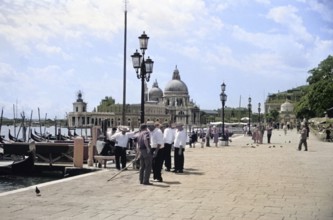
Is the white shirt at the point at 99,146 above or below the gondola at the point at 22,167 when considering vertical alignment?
above

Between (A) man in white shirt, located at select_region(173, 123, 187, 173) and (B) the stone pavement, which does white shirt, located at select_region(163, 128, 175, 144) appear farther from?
(B) the stone pavement

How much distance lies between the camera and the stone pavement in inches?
368

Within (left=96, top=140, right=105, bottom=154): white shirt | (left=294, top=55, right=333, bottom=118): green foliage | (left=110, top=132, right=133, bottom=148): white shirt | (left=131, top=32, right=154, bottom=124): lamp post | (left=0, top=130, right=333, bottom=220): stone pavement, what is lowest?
(left=0, top=130, right=333, bottom=220): stone pavement

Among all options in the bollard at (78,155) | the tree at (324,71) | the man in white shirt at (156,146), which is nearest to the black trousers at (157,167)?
the man in white shirt at (156,146)

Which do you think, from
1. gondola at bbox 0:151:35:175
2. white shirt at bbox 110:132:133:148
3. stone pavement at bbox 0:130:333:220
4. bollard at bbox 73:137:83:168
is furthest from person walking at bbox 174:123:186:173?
gondola at bbox 0:151:35:175

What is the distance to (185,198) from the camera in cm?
1120

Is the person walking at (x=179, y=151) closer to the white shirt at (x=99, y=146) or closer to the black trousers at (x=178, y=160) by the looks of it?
the black trousers at (x=178, y=160)

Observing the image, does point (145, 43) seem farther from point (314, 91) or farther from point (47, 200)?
point (314, 91)

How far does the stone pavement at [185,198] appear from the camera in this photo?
9336mm

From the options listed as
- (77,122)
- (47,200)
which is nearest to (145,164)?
(47,200)

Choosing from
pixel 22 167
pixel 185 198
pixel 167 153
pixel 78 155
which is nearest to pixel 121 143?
pixel 167 153

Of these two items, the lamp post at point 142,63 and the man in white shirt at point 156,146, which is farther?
the lamp post at point 142,63

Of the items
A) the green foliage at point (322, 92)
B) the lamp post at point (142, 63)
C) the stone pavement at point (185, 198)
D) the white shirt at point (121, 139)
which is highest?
the green foliage at point (322, 92)

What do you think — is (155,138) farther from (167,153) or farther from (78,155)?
(78,155)
